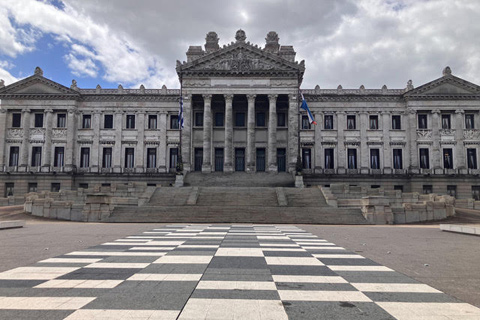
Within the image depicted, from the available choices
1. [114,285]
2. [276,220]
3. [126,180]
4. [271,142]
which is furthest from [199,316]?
[126,180]

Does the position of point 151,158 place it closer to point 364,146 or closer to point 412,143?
point 364,146

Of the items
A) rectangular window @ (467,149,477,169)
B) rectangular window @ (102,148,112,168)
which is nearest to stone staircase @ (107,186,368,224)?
rectangular window @ (102,148,112,168)

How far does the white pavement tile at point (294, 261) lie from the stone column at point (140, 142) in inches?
1763

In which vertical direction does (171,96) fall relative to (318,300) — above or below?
above

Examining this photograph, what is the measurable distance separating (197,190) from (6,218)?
15.9 metres

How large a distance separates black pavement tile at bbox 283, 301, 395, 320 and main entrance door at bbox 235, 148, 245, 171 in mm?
45957

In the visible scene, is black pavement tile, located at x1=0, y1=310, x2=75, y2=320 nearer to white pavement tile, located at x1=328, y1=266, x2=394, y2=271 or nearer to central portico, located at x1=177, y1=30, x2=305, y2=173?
white pavement tile, located at x1=328, y1=266, x2=394, y2=271

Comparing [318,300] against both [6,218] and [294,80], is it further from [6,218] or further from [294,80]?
[294,80]

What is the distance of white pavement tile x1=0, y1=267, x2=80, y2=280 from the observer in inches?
328

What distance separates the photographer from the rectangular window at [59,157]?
174 feet

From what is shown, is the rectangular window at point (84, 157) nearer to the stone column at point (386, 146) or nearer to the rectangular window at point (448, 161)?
the stone column at point (386, 146)

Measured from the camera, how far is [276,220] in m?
28.0

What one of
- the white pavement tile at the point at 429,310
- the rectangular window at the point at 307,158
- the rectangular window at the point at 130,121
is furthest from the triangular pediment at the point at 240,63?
the white pavement tile at the point at 429,310

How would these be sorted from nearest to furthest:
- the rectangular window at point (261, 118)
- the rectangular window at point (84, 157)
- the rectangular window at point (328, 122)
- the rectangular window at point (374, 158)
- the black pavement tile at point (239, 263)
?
the black pavement tile at point (239, 263) → the rectangular window at point (261, 118) → the rectangular window at point (374, 158) → the rectangular window at point (84, 157) → the rectangular window at point (328, 122)
